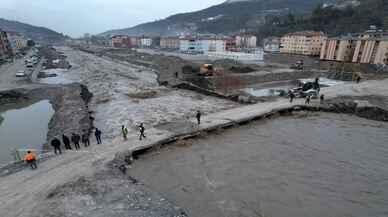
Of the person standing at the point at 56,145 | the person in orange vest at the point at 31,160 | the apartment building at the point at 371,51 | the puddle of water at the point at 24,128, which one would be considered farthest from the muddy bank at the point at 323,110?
the apartment building at the point at 371,51

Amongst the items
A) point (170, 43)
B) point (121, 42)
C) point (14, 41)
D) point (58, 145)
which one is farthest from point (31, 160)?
point (121, 42)

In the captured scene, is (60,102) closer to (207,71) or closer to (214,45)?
(207,71)

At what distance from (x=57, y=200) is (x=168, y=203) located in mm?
5029

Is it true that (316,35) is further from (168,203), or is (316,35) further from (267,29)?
(168,203)

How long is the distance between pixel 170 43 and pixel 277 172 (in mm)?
150562

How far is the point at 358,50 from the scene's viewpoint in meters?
60.7

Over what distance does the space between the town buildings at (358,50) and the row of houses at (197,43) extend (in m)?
45.6

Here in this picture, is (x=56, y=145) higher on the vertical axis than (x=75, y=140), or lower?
higher

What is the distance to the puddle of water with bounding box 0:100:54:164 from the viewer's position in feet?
68.7

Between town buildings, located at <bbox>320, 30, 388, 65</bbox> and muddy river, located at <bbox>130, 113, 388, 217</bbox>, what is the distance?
4438 centimetres

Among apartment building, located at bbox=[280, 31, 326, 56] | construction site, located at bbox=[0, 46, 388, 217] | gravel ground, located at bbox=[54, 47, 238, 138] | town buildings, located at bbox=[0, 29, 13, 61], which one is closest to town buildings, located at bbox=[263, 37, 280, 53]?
apartment building, located at bbox=[280, 31, 326, 56]

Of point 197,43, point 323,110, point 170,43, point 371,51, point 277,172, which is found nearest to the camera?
point 277,172

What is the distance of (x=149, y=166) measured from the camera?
15.9m

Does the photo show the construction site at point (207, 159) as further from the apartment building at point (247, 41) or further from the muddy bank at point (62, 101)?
the apartment building at point (247, 41)
